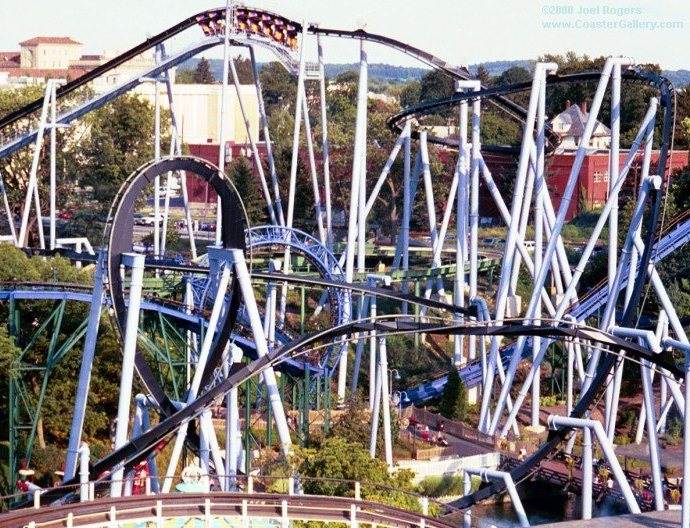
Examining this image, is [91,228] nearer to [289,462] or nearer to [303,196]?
[303,196]

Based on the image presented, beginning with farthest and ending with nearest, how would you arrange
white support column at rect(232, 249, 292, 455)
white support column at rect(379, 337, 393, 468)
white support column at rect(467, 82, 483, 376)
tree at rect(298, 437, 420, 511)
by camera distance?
white support column at rect(467, 82, 483, 376) → white support column at rect(379, 337, 393, 468) → tree at rect(298, 437, 420, 511) → white support column at rect(232, 249, 292, 455)

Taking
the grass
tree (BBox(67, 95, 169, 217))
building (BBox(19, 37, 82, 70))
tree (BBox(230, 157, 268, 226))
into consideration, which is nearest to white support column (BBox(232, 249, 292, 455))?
the grass

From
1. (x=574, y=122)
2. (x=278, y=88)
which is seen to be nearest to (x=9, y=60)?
(x=278, y=88)

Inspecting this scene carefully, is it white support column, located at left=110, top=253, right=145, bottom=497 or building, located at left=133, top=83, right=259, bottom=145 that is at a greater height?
building, located at left=133, top=83, right=259, bottom=145

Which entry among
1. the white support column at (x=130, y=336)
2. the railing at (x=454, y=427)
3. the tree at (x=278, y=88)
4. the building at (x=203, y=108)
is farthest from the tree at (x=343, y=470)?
the tree at (x=278, y=88)

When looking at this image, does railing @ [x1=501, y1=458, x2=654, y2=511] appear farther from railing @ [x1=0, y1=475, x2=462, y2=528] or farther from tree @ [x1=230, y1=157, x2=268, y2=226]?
tree @ [x1=230, y1=157, x2=268, y2=226]

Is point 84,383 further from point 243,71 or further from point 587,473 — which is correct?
point 243,71

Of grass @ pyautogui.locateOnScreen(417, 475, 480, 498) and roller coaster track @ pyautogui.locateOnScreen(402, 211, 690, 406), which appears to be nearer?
grass @ pyautogui.locateOnScreen(417, 475, 480, 498)

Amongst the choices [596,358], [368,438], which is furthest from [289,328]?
[596,358]
